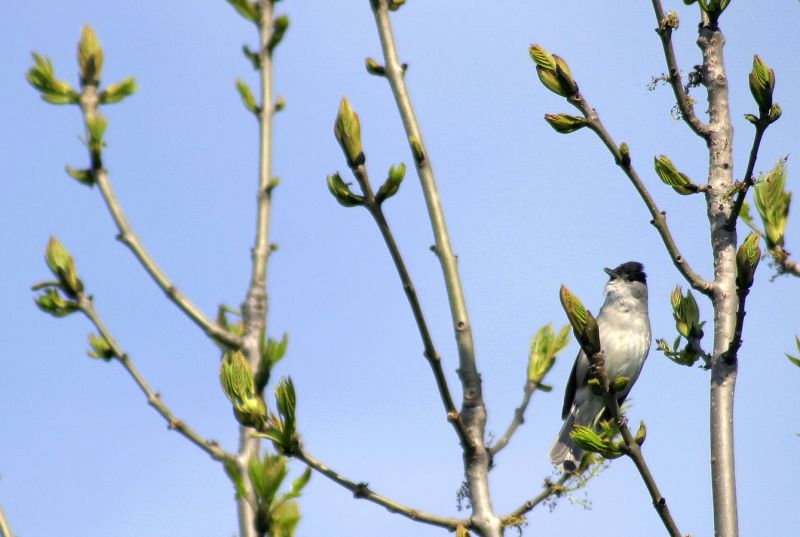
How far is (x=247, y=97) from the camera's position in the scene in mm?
3582

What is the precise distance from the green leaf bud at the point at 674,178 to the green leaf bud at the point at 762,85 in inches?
29.3

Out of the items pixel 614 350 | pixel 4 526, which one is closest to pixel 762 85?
pixel 4 526

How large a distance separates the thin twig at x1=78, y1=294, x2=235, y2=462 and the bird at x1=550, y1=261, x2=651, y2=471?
558cm

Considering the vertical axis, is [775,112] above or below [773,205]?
above

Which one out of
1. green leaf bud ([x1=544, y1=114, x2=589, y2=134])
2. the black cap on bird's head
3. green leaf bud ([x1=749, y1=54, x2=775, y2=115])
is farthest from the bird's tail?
green leaf bud ([x1=749, y1=54, x2=775, y2=115])

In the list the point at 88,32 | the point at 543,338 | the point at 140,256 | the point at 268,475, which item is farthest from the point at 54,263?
the point at 543,338

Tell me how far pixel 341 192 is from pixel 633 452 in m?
1.22

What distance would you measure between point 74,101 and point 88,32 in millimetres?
219

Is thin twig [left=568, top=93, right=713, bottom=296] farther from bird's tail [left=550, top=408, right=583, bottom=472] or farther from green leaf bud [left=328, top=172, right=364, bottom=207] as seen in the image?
bird's tail [left=550, top=408, right=583, bottom=472]

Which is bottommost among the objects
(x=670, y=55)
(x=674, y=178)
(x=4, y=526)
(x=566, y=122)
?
(x=4, y=526)

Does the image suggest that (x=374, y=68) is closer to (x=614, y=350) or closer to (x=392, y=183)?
(x=392, y=183)

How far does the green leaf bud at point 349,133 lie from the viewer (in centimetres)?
242

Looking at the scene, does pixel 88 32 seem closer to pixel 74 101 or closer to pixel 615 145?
pixel 74 101

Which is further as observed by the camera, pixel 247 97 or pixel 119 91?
pixel 247 97
